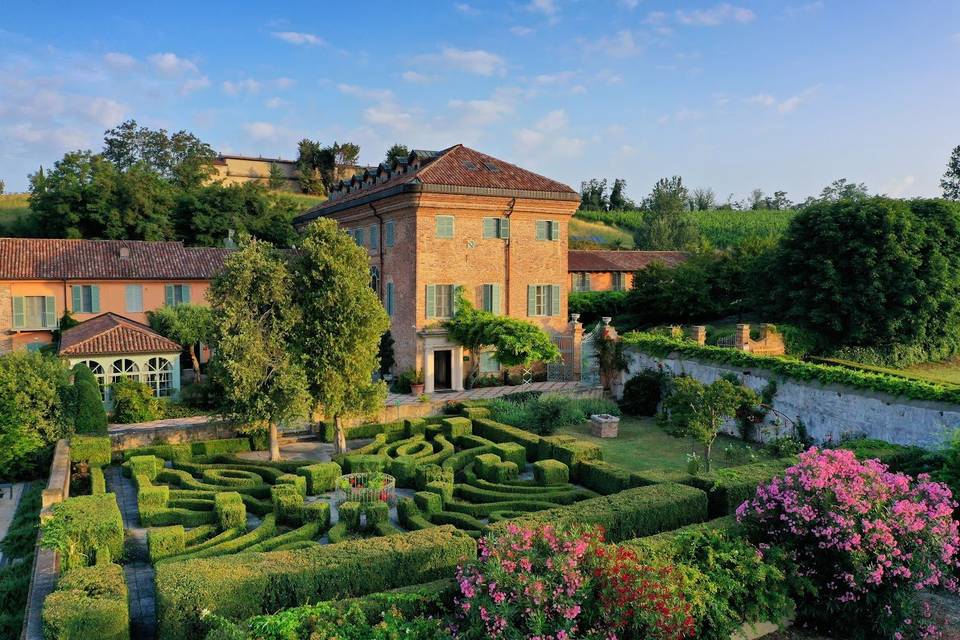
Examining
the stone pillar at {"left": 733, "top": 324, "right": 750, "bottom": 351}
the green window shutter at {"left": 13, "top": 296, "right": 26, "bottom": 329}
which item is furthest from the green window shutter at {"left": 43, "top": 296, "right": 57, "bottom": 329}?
the stone pillar at {"left": 733, "top": 324, "right": 750, "bottom": 351}

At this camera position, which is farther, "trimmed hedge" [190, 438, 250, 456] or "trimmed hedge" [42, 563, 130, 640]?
"trimmed hedge" [190, 438, 250, 456]

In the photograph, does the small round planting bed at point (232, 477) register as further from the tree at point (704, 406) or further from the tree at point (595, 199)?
the tree at point (595, 199)

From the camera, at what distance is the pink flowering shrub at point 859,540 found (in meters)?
8.97

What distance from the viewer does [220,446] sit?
1980cm

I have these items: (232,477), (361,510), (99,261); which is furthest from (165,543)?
(99,261)

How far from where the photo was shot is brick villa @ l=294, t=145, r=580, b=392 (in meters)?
26.8

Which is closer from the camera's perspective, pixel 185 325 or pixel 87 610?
pixel 87 610

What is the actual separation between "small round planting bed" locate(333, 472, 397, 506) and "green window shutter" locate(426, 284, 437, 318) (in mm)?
11486

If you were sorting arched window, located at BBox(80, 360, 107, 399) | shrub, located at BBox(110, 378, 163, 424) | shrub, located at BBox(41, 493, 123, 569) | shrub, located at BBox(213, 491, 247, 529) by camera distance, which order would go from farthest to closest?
1. arched window, located at BBox(80, 360, 107, 399)
2. shrub, located at BBox(110, 378, 163, 424)
3. shrub, located at BBox(213, 491, 247, 529)
4. shrub, located at BBox(41, 493, 123, 569)

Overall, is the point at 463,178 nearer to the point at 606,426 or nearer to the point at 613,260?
the point at 606,426

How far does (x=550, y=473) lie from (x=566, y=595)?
29.0 feet

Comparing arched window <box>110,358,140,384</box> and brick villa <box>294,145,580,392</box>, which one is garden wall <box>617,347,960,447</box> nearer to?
brick villa <box>294,145,580,392</box>

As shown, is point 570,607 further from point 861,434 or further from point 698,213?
point 698,213

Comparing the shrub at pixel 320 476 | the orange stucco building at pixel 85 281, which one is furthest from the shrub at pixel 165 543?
the orange stucco building at pixel 85 281
